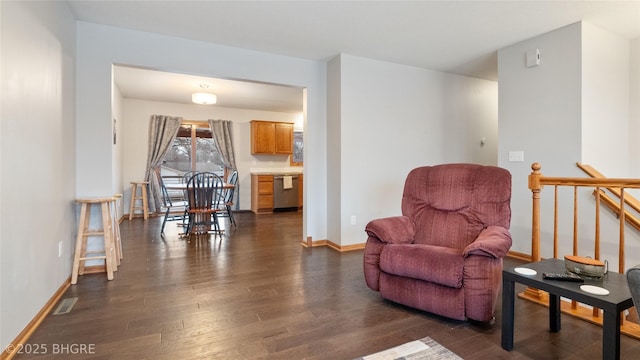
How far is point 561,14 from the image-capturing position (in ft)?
9.62

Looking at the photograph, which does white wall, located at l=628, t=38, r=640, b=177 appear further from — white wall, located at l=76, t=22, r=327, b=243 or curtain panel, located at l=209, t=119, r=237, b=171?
curtain panel, located at l=209, t=119, r=237, b=171

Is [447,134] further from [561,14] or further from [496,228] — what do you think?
[496,228]

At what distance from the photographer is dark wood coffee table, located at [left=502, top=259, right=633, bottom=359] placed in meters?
1.39

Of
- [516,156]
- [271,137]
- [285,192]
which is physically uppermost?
[271,137]

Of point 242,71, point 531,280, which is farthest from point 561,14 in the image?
point 242,71

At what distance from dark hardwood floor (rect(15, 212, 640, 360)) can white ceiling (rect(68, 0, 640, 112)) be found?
7.93ft

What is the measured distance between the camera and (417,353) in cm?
173

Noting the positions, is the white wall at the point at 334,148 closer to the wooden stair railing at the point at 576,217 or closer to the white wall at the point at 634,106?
the wooden stair railing at the point at 576,217

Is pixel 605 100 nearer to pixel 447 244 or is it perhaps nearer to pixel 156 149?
pixel 447 244

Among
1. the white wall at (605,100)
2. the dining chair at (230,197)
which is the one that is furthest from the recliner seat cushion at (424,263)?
the dining chair at (230,197)

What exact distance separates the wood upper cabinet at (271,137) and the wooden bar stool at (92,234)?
4.51m

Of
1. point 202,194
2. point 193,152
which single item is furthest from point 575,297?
point 193,152

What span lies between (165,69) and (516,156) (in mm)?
4052

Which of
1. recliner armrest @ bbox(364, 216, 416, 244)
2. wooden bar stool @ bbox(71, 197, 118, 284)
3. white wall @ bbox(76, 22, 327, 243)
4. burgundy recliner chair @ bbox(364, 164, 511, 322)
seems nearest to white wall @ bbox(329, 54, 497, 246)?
white wall @ bbox(76, 22, 327, 243)
